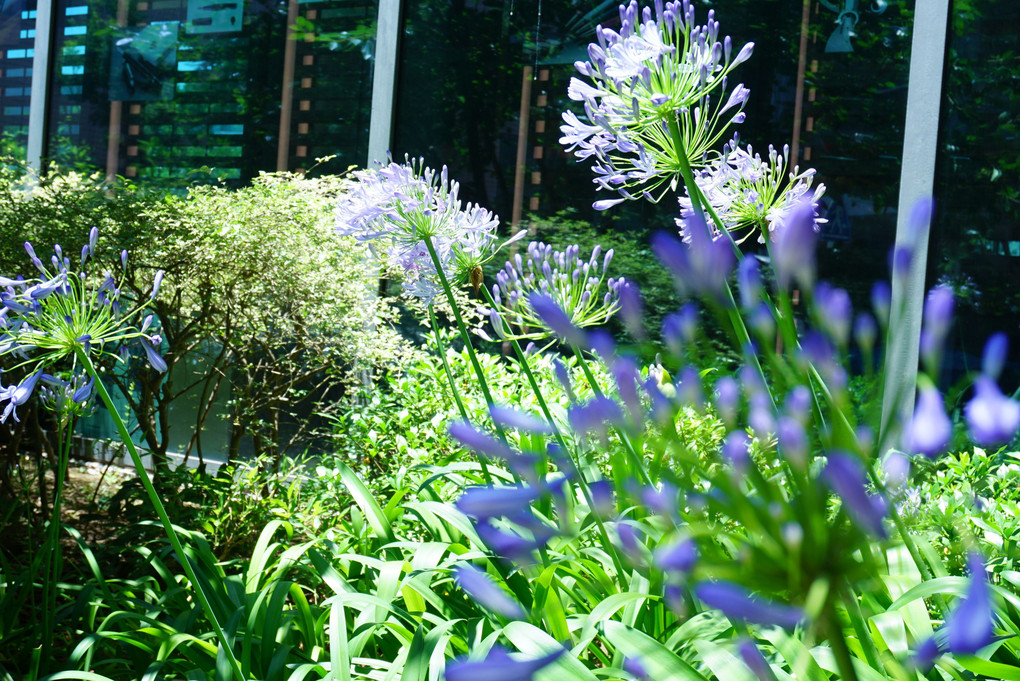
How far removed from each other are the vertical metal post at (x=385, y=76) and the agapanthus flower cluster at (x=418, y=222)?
438cm

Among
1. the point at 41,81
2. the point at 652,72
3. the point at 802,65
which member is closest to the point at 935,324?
the point at 652,72

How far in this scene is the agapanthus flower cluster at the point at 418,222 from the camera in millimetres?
2135

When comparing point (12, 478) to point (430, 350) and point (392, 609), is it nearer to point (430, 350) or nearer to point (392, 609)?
point (430, 350)

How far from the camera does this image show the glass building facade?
5.00 m

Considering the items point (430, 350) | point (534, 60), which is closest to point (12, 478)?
point (430, 350)

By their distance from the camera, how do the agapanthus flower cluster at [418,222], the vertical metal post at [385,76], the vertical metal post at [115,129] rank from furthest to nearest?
1. the vertical metal post at [115,129]
2. the vertical metal post at [385,76]
3. the agapanthus flower cluster at [418,222]

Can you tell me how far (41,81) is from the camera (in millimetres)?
7867

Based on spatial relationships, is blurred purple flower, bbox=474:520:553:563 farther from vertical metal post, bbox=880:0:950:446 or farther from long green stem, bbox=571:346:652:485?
vertical metal post, bbox=880:0:950:446

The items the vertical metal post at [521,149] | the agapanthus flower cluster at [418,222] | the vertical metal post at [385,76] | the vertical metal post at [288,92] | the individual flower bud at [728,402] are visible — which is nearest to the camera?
the individual flower bud at [728,402]

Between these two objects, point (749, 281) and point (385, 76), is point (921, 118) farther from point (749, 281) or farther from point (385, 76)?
point (749, 281)

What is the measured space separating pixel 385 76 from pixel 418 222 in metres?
4.75

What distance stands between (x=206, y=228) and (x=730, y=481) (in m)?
4.28

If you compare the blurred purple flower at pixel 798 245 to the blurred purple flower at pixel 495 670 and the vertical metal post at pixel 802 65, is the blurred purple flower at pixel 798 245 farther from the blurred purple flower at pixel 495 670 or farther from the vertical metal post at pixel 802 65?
the vertical metal post at pixel 802 65

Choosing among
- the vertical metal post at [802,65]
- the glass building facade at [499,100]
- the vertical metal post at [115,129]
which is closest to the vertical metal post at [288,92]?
the glass building facade at [499,100]
